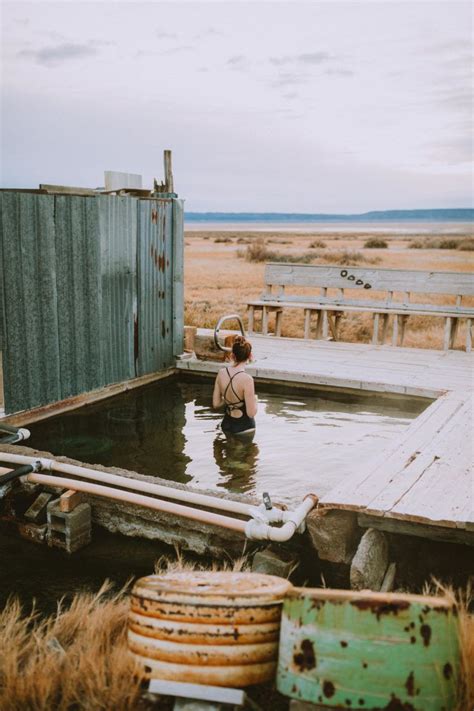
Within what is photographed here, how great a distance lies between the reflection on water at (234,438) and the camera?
6.31 meters

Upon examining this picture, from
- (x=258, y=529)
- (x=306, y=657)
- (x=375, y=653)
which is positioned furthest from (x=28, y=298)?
(x=375, y=653)

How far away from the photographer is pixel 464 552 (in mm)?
4863

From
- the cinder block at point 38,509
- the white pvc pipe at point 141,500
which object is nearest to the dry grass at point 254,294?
the cinder block at point 38,509

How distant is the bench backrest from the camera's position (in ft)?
36.3

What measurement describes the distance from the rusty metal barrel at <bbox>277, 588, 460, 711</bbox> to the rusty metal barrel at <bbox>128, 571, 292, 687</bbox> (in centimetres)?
18

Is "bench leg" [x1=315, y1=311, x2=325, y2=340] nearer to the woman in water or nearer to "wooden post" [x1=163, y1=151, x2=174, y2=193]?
"wooden post" [x1=163, y1=151, x2=174, y2=193]

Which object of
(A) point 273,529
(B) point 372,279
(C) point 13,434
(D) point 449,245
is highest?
(B) point 372,279

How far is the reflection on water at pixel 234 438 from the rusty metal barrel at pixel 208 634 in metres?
2.67

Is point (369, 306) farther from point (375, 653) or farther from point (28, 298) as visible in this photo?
point (375, 653)

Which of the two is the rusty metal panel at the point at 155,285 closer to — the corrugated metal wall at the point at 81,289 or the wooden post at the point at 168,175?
the corrugated metal wall at the point at 81,289

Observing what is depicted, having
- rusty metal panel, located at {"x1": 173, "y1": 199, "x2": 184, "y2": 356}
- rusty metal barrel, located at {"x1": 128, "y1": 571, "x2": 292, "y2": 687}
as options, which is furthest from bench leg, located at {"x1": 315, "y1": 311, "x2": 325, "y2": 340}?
rusty metal barrel, located at {"x1": 128, "y1": 571, "x2": 292, "y2": 687}

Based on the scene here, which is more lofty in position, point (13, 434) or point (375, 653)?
point (375, 653)

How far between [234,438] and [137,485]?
240 cm

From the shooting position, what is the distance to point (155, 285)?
9078mm
